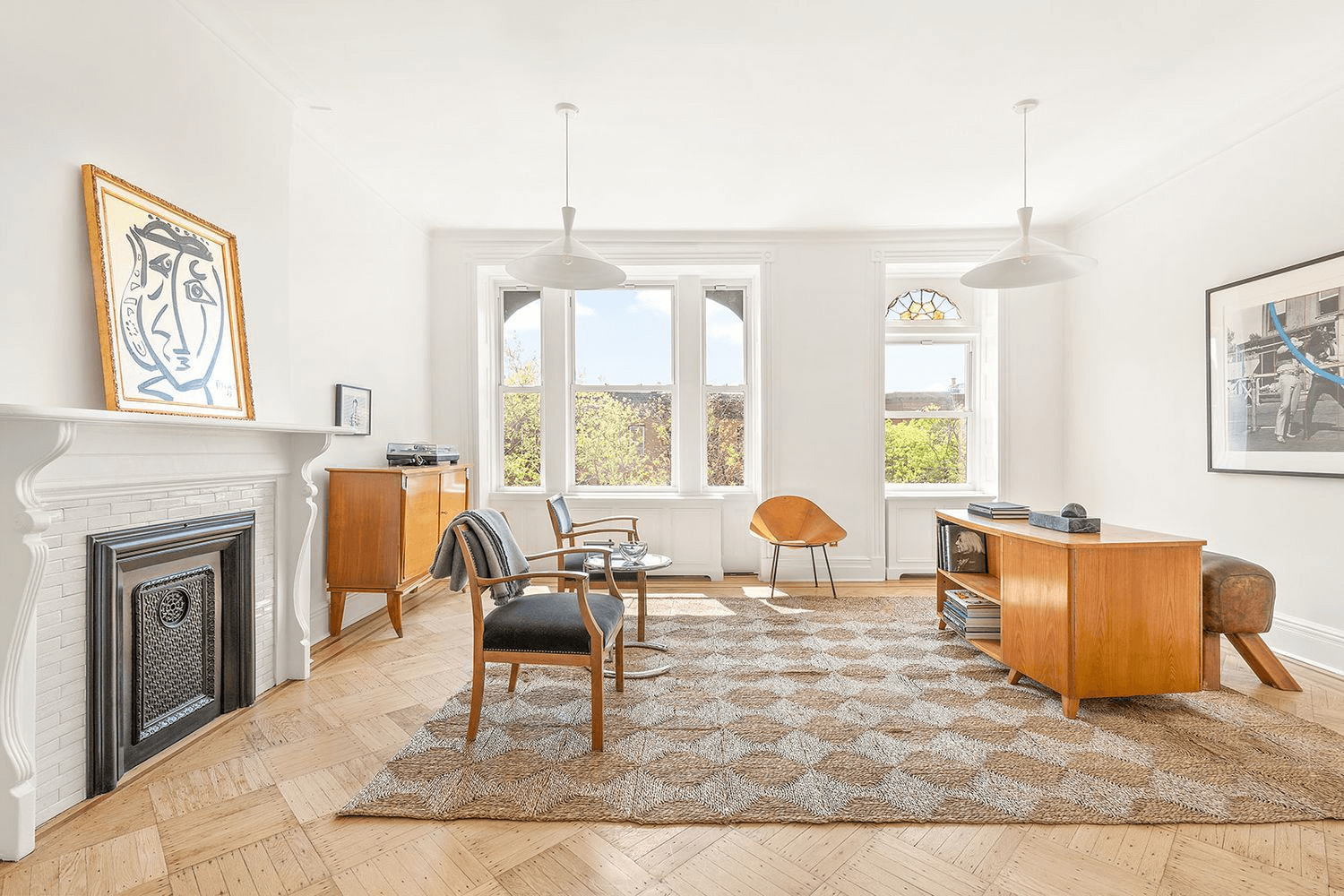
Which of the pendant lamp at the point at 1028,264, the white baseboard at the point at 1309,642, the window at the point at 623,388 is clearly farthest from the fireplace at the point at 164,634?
the white baseboard at the point at 1309,642

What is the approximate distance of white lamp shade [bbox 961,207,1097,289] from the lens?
10.0 feet

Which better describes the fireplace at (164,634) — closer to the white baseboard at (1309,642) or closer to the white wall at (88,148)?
the white wall at (88,148)

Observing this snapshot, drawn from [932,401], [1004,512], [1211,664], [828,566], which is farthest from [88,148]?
[932,401]

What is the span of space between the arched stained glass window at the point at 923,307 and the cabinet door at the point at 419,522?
14.1 feet

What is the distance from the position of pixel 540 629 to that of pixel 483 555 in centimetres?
40

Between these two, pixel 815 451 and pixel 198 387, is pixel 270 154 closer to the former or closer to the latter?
pixel 198 387

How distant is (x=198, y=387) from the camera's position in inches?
101

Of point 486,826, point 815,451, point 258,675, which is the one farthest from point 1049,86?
point 258,675

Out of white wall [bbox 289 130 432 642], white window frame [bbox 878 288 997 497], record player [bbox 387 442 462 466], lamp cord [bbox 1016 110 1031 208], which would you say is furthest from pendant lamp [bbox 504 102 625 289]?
white window frame [bbox 878 288 997 497]

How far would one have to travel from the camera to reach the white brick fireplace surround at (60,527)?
182 centimetres

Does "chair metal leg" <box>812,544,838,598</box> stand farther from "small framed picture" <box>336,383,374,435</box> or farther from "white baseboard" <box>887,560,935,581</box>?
"small framed picture" <box>336,383,374,435</box>

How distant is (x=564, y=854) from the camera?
186 cm

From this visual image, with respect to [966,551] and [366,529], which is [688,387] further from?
[366,529]

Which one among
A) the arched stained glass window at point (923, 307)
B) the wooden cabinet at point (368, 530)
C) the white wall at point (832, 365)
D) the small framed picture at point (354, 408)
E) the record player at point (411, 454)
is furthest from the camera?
the arched stained glass window at point (923, 307)
